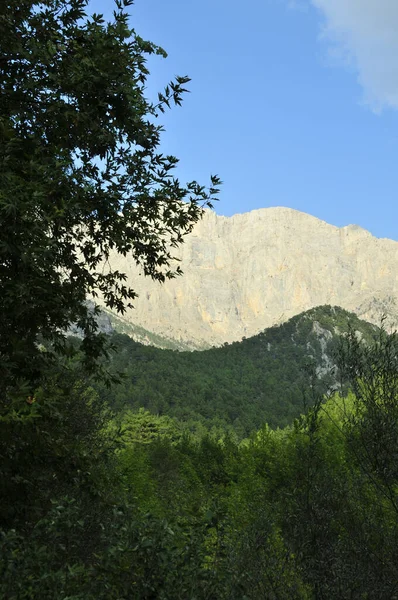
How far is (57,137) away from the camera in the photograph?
9273 mm

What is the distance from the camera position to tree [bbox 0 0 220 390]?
7246 millimetres

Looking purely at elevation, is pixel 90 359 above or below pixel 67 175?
below

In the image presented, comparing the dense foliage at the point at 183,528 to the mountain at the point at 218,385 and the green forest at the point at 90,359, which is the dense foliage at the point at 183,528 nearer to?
the green forest at the point at 90,359

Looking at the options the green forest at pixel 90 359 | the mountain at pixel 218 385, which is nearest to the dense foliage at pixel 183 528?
the green forest at pixel 90 359

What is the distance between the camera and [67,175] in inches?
351

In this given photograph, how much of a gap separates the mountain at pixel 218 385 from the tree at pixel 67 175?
95358 mm

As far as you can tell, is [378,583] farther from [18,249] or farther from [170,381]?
[170,381]

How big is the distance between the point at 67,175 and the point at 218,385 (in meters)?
152

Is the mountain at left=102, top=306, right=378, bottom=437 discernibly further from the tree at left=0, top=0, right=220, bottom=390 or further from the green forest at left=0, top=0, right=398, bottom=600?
the tree at left=0, top=0, right=220, bottom=390

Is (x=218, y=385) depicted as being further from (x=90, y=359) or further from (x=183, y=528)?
(x=183, y=528)

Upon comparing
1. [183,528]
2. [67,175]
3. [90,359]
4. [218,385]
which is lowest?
[183,528]

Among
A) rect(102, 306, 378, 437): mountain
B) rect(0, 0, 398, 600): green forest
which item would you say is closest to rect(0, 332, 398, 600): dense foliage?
rect(0, 0, 398, 600): green forest

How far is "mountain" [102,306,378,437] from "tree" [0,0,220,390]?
9536cm

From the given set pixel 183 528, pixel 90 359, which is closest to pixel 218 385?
pixel 90 359
